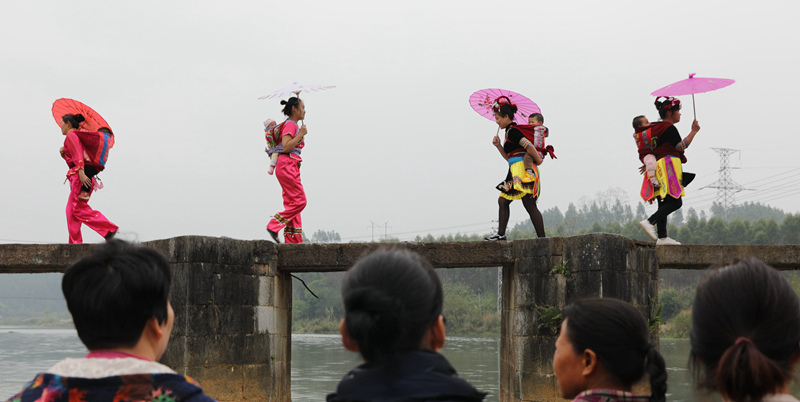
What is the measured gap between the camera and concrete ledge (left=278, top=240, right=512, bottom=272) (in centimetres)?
737

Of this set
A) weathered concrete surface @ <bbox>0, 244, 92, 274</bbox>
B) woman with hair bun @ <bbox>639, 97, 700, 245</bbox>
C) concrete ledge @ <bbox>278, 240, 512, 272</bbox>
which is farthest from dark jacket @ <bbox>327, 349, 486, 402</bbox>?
woman with hair bun @ <bbox>639, 97, 700, 245</bbox>

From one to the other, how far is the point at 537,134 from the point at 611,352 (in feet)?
20.1

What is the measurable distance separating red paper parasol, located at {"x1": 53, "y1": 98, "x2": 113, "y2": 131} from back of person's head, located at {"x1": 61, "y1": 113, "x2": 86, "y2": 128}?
0.04 metres

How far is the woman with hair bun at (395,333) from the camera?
1.81 metres

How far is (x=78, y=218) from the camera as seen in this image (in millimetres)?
7875

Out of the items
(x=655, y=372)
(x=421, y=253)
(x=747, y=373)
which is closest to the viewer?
A: (x=747, y=373)

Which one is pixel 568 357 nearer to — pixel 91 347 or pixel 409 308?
pixel 409 308

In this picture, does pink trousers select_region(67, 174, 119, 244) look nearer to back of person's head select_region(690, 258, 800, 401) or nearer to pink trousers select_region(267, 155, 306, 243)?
pink trousers select_region(267, 155, 306, 243)

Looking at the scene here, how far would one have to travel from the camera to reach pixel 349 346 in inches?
76.5

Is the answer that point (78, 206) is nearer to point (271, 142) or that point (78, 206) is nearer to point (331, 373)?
point (271, 142)

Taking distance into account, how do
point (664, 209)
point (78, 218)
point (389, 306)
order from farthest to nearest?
1. point (664, 209)
2. point (78, 218)
3. point (389, 306)

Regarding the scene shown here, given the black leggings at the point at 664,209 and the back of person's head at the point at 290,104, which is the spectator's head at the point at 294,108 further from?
the black leggings at the point at 664,209

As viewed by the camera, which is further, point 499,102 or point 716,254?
point 499,102

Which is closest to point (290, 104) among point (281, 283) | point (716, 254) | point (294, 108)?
point (294, 108)
